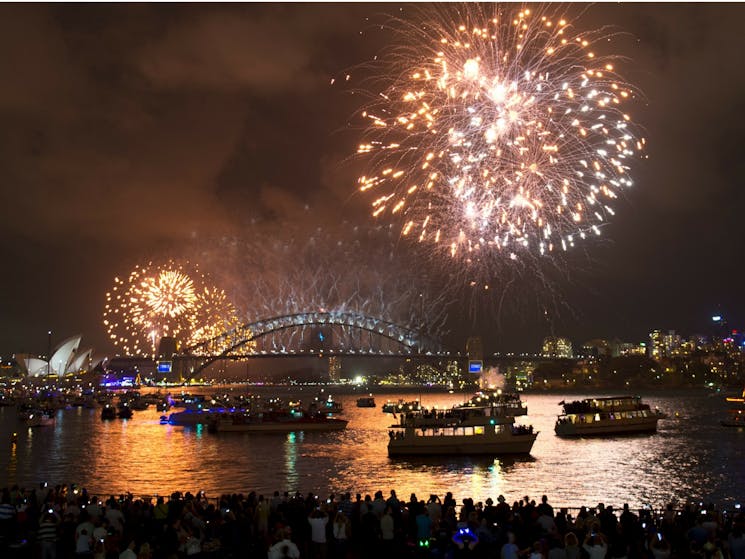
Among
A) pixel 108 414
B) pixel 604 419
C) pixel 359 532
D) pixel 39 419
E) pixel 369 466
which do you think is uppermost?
pixel 359 532

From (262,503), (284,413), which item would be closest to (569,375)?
(284,413)

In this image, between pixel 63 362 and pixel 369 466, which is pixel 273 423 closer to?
pixel 369 466

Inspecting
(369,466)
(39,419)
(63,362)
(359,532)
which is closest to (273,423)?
(369,466)

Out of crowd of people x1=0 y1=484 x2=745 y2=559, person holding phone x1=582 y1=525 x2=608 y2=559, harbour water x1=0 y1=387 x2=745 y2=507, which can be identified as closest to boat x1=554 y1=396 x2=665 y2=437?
harbour water x1=0 y1=387 x2=745 y2=507

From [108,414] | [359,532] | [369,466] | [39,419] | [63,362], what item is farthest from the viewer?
[63,362]

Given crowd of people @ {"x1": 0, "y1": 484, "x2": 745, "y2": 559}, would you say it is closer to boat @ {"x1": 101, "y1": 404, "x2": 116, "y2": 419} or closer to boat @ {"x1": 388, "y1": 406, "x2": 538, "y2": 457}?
boat @ {"x1": 388, "y1": 406, "x2": 538, "y2": 457}

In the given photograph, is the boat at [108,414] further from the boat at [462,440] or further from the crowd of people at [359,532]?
the crowd of people at [359,532]
